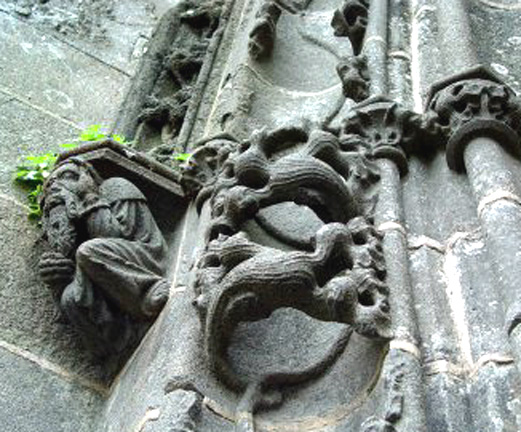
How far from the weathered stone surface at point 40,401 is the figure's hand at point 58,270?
0.29m

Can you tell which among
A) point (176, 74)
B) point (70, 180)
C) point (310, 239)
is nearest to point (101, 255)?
point (70, 180)

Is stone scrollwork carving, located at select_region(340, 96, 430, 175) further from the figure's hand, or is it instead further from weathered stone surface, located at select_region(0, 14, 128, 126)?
weathered stone surface, located at select_region(0, 14, 128, 126)

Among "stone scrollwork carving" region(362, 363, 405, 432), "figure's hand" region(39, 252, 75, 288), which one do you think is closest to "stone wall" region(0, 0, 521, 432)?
"stone scrollwork carving" region(362, 363, 405, 432)

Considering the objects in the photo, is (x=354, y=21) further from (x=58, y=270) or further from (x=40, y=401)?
(x=40, y=401)

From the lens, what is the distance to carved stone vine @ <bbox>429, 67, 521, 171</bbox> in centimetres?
310

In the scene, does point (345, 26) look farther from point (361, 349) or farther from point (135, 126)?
point (361, 349)

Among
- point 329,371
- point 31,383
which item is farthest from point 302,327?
point 31,383

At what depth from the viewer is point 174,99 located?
4.80 metres

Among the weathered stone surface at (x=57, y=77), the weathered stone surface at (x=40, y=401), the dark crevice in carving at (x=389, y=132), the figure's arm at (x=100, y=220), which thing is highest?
the weathered stone surface at (x=57, y=77)

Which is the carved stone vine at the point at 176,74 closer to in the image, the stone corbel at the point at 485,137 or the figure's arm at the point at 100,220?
the figure's arm at the point at 100,220

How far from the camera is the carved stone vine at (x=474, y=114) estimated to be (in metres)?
3.10

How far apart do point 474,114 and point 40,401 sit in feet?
5.45

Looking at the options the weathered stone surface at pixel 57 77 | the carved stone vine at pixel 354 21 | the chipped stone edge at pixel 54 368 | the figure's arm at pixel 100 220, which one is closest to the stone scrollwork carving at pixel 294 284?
the figure's arm at pixel 100 220

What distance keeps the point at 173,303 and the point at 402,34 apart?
61.0 inches
